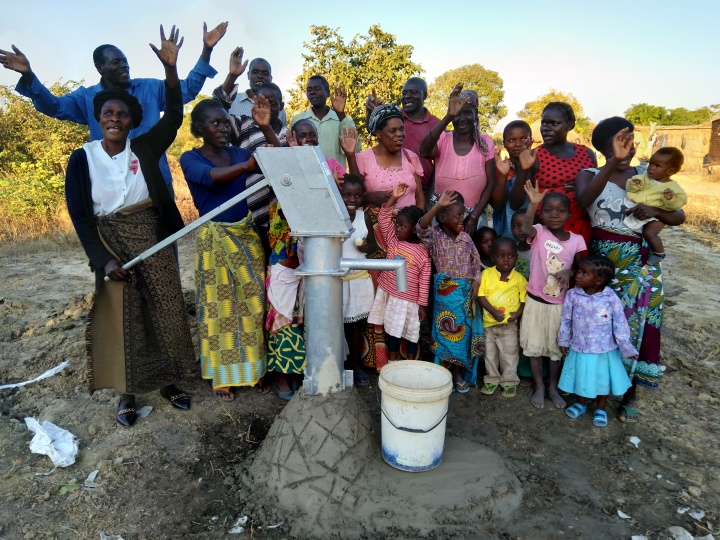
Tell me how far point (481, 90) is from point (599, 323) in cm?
2804

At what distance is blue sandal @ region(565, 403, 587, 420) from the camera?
3.00 metres

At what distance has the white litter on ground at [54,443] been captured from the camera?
2.58 metres

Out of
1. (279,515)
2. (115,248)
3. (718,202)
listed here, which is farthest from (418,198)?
(718,202)

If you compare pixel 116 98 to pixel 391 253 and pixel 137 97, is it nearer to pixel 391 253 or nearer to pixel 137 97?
pixel 137 97

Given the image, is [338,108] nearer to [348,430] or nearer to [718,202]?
[348,430]

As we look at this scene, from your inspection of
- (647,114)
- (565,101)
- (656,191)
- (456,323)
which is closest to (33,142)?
(456,323)

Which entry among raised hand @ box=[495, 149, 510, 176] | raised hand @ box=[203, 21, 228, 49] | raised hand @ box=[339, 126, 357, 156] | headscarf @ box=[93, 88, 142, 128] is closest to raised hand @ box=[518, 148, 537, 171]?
raised hand @ box=[495, 149, 510, 176]

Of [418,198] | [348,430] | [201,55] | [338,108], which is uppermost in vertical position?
[201,55]

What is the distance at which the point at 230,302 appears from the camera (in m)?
3.06

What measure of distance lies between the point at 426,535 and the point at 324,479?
50 centimetres

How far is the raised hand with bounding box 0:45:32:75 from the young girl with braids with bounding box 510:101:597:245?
3.07 m

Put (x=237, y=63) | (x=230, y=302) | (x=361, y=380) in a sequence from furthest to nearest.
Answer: (x=237, y=63), (x=361, y=380), (x=230, y=302)

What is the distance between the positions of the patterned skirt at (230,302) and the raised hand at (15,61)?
144 cm

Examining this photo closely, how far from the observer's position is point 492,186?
3432mm
